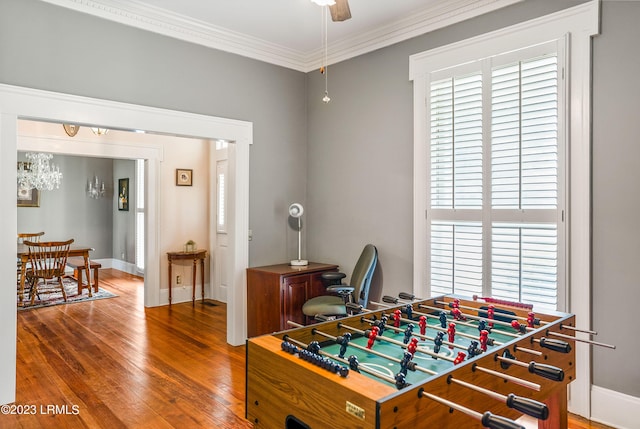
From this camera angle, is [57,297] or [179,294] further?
[57,297]

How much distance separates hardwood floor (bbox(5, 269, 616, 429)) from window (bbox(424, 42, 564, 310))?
1.10m

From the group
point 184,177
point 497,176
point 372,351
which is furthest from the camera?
point 184,177

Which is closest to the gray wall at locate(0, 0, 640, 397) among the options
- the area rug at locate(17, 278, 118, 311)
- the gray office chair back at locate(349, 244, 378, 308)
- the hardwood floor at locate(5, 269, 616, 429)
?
the gray office chair back at locate(349, 244, 378, 308)

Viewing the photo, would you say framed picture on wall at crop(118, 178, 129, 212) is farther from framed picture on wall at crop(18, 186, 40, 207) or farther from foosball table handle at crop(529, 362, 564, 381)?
foosball table handle at crop(529, 362, 564, 381)

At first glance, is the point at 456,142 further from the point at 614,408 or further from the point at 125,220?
the point at 125,220

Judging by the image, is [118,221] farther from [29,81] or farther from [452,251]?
[452,251]

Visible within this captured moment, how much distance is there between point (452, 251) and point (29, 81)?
341cm

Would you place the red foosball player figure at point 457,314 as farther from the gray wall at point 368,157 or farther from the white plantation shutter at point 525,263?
the gray wall at point 368,157

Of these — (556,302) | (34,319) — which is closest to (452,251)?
(556,302)

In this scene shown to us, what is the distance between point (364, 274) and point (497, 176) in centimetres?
134

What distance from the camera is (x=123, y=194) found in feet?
29.8

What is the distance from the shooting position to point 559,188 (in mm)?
2807

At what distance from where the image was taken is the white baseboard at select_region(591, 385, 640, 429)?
2.55 m

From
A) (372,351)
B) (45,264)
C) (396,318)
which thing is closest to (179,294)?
(45,264)
